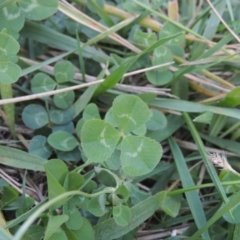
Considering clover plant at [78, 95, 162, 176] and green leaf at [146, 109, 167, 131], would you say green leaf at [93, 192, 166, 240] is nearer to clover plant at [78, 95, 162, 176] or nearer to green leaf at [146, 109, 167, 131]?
clover plant at [78, 95, 162, 176]

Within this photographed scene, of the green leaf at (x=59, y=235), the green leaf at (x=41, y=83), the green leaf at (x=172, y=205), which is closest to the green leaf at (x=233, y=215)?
the green leaf at (x=172, y=205)

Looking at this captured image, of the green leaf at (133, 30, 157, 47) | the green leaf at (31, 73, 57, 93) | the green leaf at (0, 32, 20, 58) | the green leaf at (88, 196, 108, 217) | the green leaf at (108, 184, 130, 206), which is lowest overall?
the green leaf at (88, 196, 108, 217)

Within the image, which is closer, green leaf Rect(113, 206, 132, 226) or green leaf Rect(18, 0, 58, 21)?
green leaf Rect(113, 206, 132, 226)

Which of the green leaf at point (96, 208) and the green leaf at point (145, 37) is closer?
the green leaf at point (96, 208)

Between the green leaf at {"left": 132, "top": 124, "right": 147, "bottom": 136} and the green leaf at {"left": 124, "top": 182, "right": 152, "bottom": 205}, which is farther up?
the green leaf at {"left": 132, "top": 124, "right": 147, "bottom": 136}

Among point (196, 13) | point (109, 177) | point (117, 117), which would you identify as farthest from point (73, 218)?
point (196, 13)

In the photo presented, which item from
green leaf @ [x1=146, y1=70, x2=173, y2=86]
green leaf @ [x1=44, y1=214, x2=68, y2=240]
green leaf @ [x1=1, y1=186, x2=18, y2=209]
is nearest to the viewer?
green leaf @ [x1=44, y1=214, x2=68, y2=240]

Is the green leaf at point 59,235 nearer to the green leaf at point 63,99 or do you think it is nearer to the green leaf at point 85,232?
the green leaf at point 85,232

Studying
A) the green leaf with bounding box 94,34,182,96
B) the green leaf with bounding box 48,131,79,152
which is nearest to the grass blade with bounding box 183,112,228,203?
the green leaf with bounding box 94,34,182,96
